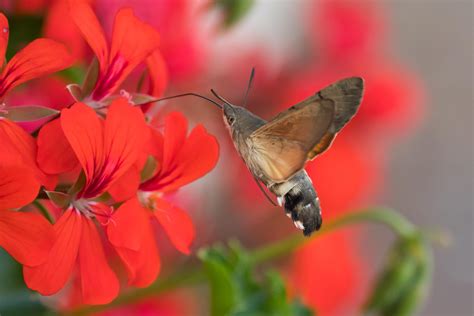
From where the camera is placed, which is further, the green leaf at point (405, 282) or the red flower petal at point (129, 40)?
the green leaf at point (405, 282)

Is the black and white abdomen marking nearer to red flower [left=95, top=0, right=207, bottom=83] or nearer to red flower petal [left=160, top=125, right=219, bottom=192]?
red flower petal [left=160, top=125, right=219, bottom=192]

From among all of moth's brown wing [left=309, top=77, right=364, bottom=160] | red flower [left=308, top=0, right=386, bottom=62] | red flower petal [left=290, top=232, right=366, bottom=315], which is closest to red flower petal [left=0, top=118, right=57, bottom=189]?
moth's brown wing [left=309, top=77, right=364, bottom=160]

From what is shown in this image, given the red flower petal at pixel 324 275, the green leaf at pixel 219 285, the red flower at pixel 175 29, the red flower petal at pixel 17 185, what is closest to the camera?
the red flower petal at pixel 17 185

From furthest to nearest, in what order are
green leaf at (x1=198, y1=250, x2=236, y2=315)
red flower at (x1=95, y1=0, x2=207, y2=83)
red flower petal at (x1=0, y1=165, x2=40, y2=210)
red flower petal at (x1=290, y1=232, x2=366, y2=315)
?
red flower petal at (x1=290, y1=232, x2=366, y2=315), red flower at (x1=95, y1=0, x2=207, y2=83), green leaf at (x1=198, y1=250, x2=236, y2=315), red flower petal at (x1=0, y1=165, x2=40, y2=210)

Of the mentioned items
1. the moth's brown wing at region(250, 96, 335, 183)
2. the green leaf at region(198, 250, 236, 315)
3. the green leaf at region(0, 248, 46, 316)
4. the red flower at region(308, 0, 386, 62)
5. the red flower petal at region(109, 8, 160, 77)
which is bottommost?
the green leaf at region(0, 248, 46, 316)

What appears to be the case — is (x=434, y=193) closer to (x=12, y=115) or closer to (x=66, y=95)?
(x=66, y=95)

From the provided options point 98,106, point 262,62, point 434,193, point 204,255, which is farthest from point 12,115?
point 434,193

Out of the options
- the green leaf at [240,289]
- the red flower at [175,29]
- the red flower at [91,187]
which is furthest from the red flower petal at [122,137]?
the red flower at [175,29]

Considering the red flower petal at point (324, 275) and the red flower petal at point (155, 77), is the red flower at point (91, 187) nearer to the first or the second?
the red flower petal at point (155, 77)
